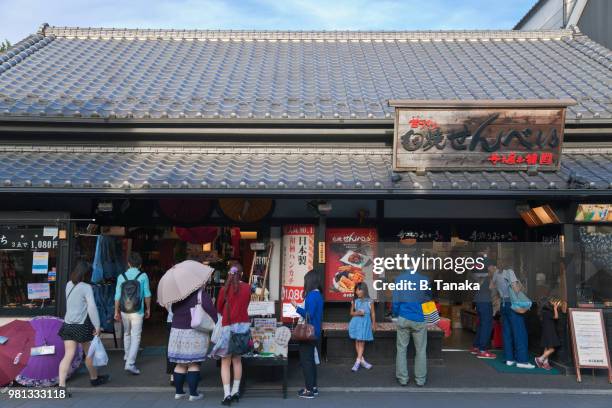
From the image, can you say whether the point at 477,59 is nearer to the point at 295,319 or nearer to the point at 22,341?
the point at 295,319

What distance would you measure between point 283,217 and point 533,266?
5027 mm

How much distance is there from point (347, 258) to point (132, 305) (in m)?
4.08

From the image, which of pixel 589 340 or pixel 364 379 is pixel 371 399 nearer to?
pixel 364 379

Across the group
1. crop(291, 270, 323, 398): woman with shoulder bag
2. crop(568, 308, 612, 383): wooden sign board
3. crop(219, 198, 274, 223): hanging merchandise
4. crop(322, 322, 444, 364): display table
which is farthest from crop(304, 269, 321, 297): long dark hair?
crop(568, 308, 612, 383): wooden sign board

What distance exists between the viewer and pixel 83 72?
1223cm

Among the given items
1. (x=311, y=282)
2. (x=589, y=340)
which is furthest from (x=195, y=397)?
(x=589, y=340)

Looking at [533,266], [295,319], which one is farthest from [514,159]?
[295,319]

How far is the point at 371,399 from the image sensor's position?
746 centimetres

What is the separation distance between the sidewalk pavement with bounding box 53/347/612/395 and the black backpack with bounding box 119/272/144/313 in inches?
41.6

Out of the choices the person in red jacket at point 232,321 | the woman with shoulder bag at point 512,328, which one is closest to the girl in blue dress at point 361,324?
the person in red jacket at point 232,321

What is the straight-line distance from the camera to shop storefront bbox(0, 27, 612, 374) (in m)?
8.66

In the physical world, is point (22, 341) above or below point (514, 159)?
below

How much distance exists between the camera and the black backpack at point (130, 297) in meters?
8.62

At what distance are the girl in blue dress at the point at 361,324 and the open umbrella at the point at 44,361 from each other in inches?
175
